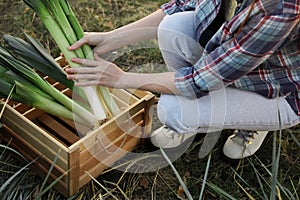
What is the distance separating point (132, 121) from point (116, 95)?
0.16m

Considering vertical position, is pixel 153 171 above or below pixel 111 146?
below

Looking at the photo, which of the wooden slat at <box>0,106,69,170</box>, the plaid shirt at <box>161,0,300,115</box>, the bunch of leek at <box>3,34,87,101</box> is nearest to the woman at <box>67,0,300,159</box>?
the plaid shirt at <box>161,0,300,115</box>

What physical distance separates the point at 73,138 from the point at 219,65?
0.68m

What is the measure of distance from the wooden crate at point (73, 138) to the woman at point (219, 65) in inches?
6.1

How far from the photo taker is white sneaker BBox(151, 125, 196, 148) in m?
1.94

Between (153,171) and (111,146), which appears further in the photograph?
(153,171)

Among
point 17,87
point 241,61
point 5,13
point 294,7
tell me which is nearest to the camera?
point 294,7

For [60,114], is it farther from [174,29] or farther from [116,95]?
[174,29]

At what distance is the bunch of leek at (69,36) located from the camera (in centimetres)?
176

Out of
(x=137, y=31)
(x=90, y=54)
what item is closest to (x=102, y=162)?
(x=90, y=54)

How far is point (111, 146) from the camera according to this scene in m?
1.79

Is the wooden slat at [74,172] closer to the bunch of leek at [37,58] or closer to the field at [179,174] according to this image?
the field at [179,174]

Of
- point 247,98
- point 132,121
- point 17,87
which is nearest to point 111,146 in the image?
point 132,121

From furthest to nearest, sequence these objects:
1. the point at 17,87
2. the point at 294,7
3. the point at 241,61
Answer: the point at 17,87
the point at 241,61
the point at 294,7
